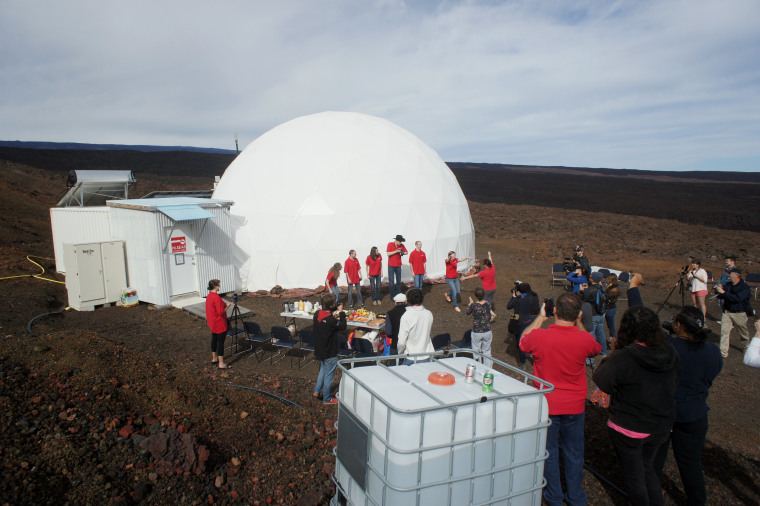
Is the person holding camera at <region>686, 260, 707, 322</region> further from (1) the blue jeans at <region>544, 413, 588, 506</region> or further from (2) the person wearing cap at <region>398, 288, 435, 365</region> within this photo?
(1) the blue jeans at <region>544, 413, 588, 506</region>

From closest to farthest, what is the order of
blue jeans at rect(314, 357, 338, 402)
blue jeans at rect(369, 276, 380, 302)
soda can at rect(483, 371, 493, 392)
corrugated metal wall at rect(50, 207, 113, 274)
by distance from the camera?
1. soda can at rect(483, 371, 493, 392)
2. blue jeans at rect(314, 357, 338, 402)
3. blue jeans at rect(369, 276, 380, 302)
4. corrugated metal wall at rect(50, 207, 113, 274)

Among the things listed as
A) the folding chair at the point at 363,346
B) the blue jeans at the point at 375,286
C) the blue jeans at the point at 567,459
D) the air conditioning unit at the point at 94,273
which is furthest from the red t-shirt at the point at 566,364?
the air conditioning unit at the point at 94,273

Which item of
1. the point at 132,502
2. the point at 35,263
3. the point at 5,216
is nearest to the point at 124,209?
the point at 35,263

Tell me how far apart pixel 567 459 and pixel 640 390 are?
42.0 inches

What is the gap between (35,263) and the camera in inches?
629

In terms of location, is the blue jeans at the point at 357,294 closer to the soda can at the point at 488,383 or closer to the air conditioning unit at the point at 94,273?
the air conditioning unit at the point at 94,273

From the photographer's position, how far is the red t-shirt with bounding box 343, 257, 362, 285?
12.0 metres

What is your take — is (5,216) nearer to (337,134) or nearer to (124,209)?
(124,209)

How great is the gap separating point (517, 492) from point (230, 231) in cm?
1210

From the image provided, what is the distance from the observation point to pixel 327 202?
14148 millimetres

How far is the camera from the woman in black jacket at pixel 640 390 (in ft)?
11.3

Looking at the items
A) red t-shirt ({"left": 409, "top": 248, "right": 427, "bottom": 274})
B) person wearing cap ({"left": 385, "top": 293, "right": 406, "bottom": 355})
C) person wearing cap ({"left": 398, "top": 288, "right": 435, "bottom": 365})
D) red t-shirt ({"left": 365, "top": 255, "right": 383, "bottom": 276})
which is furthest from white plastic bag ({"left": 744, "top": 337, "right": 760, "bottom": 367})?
red t-shirt ({"left": 365, "top": 255, "right": 383, "bottom": 276})

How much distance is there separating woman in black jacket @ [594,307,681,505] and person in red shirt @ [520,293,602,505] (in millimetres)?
267

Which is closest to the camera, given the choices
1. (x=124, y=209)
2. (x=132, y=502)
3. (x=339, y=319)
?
(x=132, y=502)
